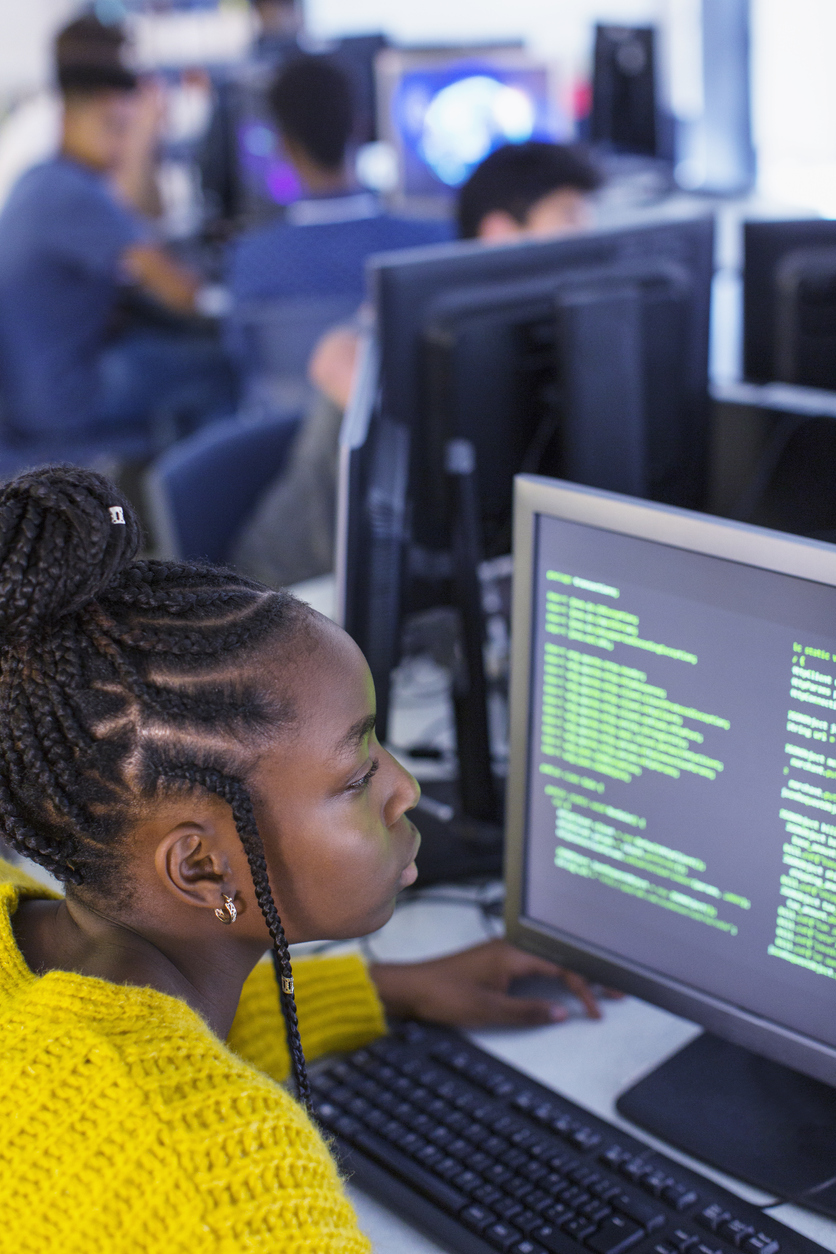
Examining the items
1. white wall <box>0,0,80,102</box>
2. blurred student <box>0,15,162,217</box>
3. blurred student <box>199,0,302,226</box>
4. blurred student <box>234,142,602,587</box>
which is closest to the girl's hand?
blurred student <box>234,142,602,587</box>

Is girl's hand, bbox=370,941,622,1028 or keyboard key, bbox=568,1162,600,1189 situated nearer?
keyboard key, bbox=568,1162,600,1189

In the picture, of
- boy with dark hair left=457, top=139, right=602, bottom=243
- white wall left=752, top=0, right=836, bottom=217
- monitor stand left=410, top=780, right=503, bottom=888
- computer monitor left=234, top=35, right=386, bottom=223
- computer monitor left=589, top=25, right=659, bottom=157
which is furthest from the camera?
white wall left=752, top=0, right=836, bottom=217

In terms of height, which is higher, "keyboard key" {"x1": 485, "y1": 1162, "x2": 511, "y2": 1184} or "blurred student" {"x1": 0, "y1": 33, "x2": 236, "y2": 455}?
"blurred student" {"x1": 0, "y1": 33, "x2": 236, "y2": 455}

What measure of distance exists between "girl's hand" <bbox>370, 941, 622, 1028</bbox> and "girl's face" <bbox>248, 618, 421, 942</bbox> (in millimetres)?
226

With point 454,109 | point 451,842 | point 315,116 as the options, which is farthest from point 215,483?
point 454,109

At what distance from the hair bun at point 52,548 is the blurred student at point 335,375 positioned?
1117mm

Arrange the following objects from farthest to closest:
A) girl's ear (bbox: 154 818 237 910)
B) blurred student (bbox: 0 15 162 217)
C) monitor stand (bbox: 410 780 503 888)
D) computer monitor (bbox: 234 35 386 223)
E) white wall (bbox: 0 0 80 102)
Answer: white wall (bbox: 0 0 80 102)
computer monitor (bbox: 234 35 386 223)
blurred student (bbox: 0 15 162 217)
monitor stand (bbox: 410 780 503 888)
girl's ear (bbox: 154 818 237 910)

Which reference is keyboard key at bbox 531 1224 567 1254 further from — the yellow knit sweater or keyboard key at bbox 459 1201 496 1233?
the yellow knit sweater

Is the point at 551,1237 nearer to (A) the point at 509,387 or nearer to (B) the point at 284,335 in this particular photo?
(A) the point at 509,387

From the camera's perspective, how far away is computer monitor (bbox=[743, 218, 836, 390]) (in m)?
1.40

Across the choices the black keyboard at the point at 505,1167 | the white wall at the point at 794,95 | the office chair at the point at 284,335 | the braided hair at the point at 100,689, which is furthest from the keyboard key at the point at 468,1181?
the white wall at the point at 794,95

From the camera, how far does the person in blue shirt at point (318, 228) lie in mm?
3121

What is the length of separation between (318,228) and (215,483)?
134 cm

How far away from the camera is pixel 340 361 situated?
2.05 meters
